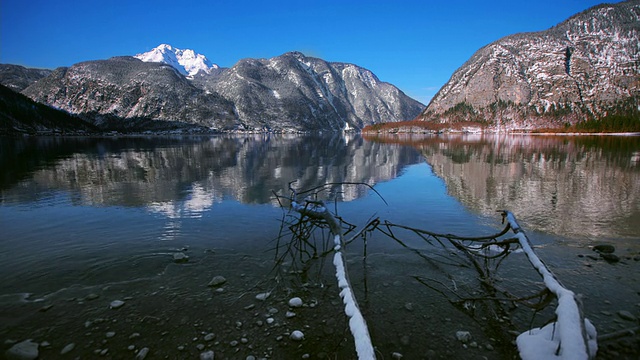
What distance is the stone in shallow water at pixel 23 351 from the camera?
5812mm

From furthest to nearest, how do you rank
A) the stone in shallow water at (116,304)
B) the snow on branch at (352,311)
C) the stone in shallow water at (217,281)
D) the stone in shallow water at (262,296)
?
the stone in shallow water at (217,281) → the stone in shallow water at (262,296) → the stone in shallow water at (116,304) → the snow on branch at (352,311)

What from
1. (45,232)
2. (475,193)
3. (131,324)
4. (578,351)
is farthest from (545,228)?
(45,232)

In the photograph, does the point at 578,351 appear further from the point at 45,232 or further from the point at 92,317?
the point at 45,232

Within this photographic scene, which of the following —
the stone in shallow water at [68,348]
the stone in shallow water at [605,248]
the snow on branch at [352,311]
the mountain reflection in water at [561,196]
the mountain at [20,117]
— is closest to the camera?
the snow on branch at [352,311]

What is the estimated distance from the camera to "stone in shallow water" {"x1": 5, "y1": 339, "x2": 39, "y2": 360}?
5812 mm

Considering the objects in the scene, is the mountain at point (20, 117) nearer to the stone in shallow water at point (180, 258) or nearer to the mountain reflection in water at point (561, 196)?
the stone in shallow water at point (180, 258)

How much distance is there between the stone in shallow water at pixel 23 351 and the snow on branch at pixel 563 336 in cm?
879

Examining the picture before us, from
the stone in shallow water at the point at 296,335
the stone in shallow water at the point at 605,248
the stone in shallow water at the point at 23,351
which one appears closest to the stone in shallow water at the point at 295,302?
the stone in shallow water at the point at 296,335

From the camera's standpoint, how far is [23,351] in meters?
5.94

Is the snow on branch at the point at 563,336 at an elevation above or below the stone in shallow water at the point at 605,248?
above

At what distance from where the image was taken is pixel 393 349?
6.12 m

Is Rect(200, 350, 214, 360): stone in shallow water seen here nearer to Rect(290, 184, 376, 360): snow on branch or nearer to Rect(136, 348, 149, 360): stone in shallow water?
Rect(136, 348, 149, 360): stone in shallow water

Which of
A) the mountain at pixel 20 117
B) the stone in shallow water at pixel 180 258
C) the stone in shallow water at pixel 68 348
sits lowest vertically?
the stone in shallow water at pixel 68 348

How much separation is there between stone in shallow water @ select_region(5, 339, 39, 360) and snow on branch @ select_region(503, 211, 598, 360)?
8.79 m
